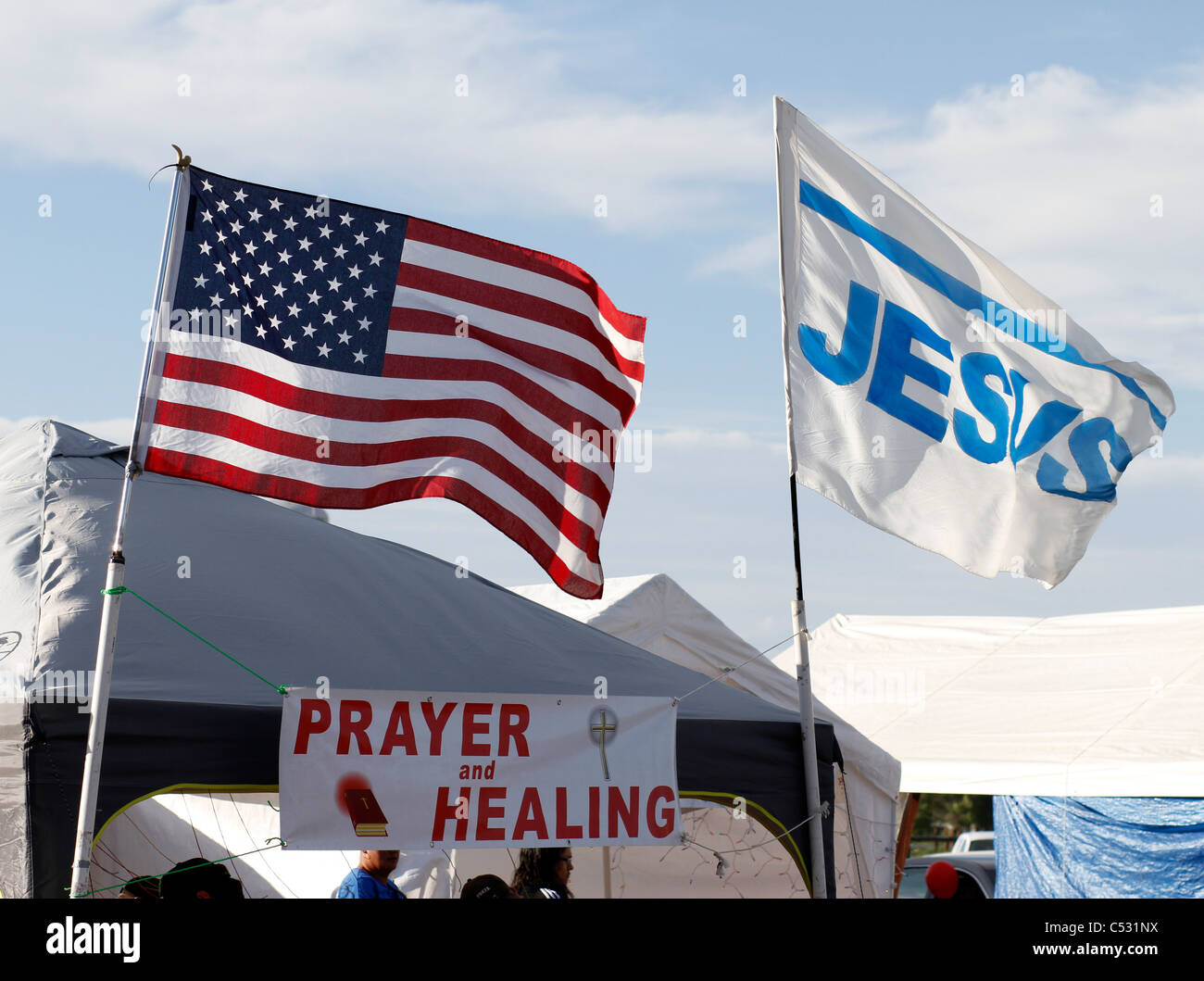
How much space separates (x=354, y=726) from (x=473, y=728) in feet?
1.96

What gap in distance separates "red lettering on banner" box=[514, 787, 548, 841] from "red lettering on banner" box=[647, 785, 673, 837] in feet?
1.91

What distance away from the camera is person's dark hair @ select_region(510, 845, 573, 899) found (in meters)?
7.14

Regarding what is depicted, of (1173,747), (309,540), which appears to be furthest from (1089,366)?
(1173,747)

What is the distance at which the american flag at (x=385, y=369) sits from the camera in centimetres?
540

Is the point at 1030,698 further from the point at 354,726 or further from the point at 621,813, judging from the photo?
the point at 354,726

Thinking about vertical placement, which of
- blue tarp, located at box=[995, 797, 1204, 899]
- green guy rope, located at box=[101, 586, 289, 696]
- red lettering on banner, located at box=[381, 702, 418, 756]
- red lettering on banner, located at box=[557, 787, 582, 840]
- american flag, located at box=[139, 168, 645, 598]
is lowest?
blue tarp, located at box=[995, 797, 1204, 899]

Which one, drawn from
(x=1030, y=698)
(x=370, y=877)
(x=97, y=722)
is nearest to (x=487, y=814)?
(x=370, y=877)

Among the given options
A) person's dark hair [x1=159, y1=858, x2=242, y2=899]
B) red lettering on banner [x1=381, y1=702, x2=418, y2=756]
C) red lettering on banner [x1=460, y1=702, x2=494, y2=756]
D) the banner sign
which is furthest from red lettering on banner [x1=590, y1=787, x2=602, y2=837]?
person's dark hair [x1=159, y1=858, x2=242, y2=899]

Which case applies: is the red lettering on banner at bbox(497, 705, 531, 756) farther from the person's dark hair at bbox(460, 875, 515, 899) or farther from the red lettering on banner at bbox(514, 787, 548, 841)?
the person's dark hair at bbox(460, 875, 515, 899)

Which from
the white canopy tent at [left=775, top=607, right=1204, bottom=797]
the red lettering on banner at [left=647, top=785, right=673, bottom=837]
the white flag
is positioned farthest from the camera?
the white canopy tent at [left=775, top=607, right=1204, bottom=797]
